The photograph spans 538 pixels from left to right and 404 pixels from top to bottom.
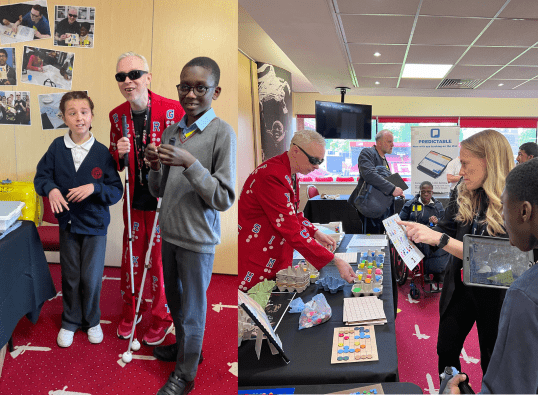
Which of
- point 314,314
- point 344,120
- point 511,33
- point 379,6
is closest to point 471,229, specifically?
point 314,314

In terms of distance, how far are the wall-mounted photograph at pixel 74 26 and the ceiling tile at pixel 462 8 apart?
1180mm

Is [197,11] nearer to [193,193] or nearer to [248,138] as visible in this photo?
[248,138]

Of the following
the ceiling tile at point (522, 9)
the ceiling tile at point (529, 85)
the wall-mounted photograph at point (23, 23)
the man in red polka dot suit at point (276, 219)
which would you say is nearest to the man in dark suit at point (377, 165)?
the ceiling tile at point (529, 85)

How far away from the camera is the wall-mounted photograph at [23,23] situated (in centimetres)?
98

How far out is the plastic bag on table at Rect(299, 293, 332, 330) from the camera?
1.19 m

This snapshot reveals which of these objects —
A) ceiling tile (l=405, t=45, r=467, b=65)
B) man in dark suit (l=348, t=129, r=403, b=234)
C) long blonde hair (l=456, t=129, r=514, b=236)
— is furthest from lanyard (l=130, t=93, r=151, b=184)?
man in dark suit (l=348, t=129, r=403, b=234)

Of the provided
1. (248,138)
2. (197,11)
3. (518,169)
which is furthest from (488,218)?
(197,11)

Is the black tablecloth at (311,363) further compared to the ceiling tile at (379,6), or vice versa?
the ceiling tile at (379,6)

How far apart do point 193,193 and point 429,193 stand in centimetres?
320

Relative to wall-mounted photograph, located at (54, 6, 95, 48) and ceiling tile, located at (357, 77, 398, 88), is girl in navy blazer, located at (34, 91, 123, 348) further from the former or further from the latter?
ceiling tile, located at (357, 77, 398, 88)

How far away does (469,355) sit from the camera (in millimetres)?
2057

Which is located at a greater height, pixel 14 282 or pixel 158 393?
pixel 14 282

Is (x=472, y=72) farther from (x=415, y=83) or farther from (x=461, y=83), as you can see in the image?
(x=415, y=83)

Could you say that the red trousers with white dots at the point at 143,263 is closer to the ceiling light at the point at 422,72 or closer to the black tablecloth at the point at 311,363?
the black tablecloth at the point at 311,363
